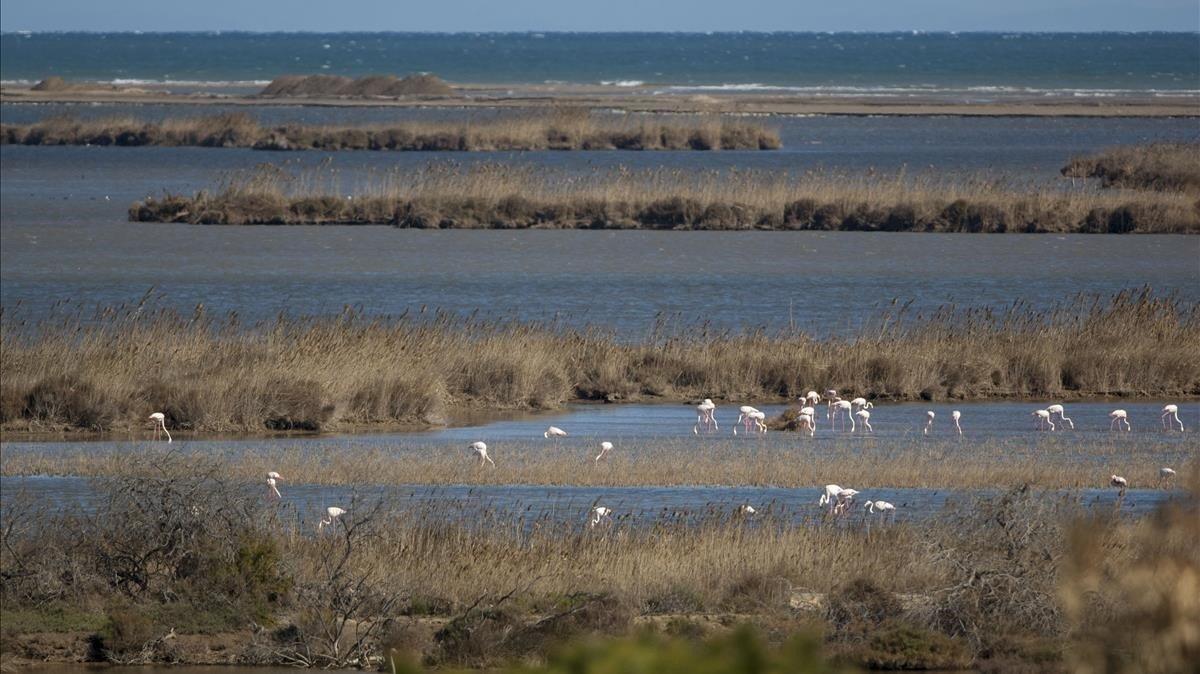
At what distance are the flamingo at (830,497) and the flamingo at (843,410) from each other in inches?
225

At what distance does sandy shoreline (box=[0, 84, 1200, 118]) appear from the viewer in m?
97.6

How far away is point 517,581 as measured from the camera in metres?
13.7

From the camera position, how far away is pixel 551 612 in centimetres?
1273

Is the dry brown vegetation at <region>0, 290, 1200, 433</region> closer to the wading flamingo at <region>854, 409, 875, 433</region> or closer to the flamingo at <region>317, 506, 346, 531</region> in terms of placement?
the wading flamingo at <region>854, 409, 875, 433</region>

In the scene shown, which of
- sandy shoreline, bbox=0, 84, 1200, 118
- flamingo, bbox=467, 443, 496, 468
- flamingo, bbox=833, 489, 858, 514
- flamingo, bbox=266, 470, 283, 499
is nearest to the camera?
flamingo, bbox=833, 489, 858, 514

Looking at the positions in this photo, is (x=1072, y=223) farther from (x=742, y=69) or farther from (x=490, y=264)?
(x=742, y=69)

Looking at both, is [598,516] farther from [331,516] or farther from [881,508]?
[881,508]

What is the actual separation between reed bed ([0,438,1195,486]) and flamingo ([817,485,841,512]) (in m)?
1.89

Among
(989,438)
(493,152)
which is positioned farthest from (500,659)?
(493,152)

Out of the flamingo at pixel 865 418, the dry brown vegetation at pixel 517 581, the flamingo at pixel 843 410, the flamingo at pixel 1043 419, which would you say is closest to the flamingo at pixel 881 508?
the dry brown vegetation at pixel 517 581

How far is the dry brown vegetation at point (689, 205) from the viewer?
148 feet

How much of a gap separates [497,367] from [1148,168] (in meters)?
31.4

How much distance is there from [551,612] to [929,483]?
7.26 m

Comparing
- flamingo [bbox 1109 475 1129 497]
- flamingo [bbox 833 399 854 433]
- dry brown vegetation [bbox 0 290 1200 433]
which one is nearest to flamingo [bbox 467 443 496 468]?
dry brown vegetation [bbox 0 290 1200 433]
